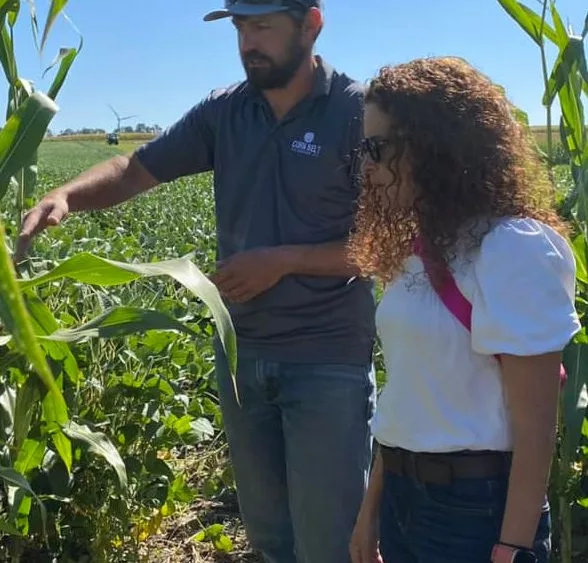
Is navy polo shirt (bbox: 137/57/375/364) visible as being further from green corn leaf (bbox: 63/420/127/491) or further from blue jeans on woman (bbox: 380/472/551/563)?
blue jeans on woman (bbox: 380/472/551/563)

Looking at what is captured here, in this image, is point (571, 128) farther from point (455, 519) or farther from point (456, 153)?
point (455, 519)

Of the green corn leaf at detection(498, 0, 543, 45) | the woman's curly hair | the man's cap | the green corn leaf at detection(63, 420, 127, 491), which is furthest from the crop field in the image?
the green corn leaf at detection(498, 0, 543, 45)

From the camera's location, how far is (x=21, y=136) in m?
1.50

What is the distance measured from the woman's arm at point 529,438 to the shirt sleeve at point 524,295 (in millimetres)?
36

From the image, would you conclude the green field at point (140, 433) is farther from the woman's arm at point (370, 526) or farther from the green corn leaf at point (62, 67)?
the woman's arm at point (370, 526)

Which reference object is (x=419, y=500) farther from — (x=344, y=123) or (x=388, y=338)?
(x=344, y=123)

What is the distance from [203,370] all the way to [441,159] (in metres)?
2.22

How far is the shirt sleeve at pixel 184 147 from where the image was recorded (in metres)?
2.49

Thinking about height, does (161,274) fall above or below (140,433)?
above

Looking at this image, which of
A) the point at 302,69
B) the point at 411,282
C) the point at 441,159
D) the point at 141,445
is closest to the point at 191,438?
the point at 141,445

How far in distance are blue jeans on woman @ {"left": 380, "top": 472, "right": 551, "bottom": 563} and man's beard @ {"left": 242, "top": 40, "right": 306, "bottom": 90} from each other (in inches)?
43.2

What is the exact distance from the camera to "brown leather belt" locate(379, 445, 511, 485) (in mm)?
1480

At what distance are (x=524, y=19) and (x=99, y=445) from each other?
1319 mm

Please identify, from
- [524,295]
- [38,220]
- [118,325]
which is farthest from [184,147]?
[524,295]
